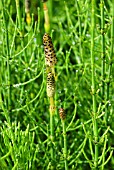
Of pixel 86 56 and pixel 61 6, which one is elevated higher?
pixel 61 6

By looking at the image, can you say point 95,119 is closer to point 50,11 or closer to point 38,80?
point 38,80

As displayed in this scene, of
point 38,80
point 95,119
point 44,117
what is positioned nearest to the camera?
point 95,119

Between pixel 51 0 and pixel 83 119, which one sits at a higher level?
pixel 51 0

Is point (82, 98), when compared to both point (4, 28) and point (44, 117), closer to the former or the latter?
point (44, 117)

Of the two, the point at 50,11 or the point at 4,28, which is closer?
the point at 4,28

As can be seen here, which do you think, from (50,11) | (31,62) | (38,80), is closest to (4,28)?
(31,62)

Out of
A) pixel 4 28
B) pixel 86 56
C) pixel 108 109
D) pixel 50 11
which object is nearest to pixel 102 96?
pixel 108 109

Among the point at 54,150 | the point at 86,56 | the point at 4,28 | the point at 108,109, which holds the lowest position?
the point at 54,150

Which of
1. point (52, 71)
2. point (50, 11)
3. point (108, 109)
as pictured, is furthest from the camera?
point (50, 11)

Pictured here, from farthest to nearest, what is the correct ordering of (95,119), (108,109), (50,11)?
(50,11)
(108,109)
(95,119)
